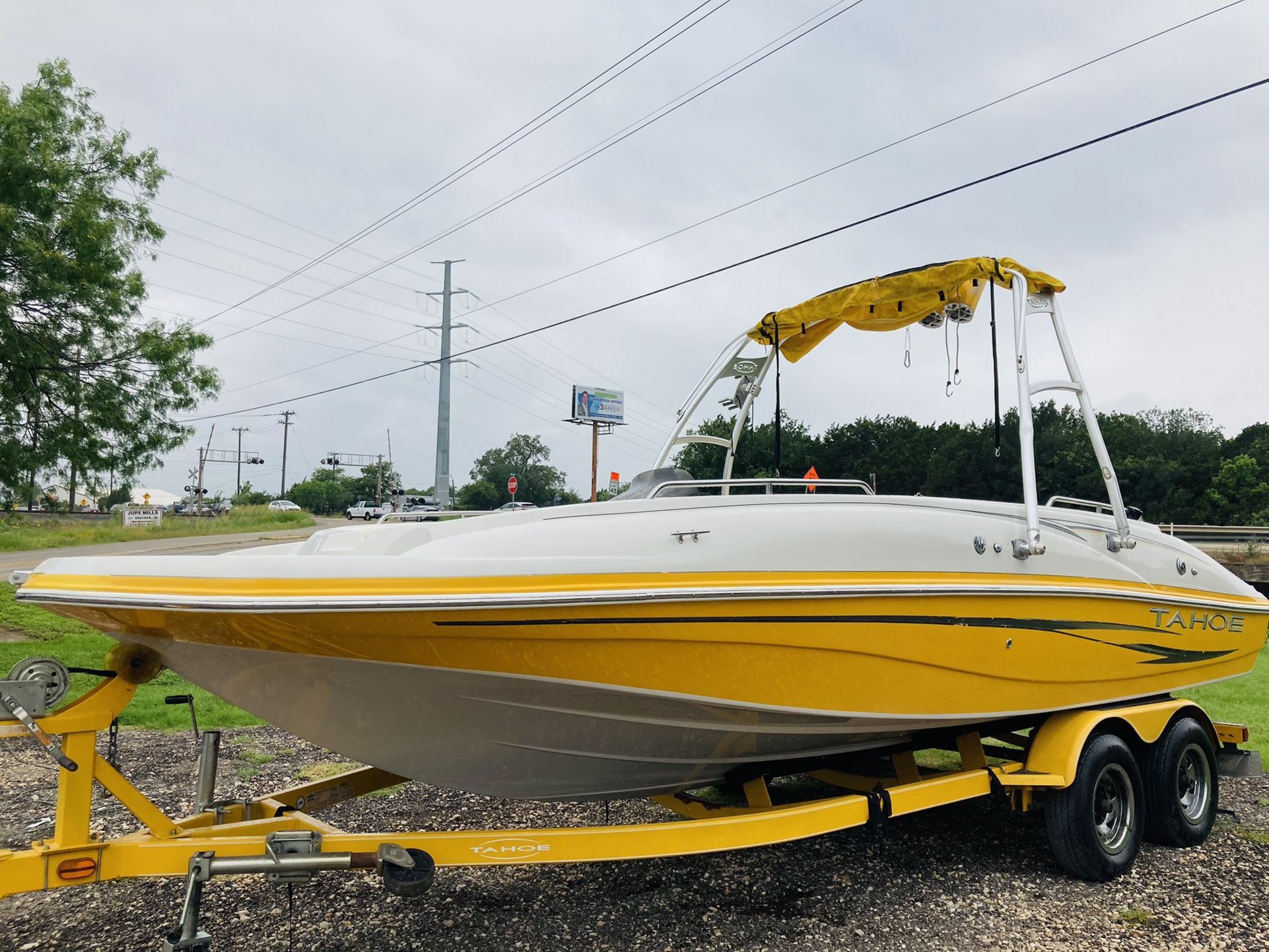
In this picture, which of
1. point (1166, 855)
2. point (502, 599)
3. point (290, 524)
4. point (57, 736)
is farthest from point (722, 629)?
point (290, 524)

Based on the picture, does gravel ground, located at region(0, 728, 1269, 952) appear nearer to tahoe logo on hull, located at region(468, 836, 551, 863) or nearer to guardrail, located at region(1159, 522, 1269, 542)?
tahoe logo on hull, located at region(468, 836, 551, 863)

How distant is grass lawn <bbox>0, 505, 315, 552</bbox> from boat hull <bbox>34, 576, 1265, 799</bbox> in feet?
46.4

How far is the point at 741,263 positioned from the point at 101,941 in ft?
39.1

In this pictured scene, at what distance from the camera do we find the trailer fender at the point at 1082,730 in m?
4.24

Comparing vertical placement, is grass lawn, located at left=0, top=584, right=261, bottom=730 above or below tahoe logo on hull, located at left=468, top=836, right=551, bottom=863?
below

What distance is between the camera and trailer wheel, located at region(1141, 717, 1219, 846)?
4746 millimetres

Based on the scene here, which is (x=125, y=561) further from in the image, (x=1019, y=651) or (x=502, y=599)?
(x=1019, y=651)

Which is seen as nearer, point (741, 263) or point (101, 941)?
point (101, 941)

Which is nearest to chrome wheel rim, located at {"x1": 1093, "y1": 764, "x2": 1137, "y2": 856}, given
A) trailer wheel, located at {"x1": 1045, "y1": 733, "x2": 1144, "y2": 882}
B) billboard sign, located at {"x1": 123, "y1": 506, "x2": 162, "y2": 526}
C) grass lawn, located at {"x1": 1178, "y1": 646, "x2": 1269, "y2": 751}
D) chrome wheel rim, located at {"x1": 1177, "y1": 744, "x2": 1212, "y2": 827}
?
trailer wheel, located at {"x1": 1045, "y1": 733, "x2": 1144, "y2": 882}

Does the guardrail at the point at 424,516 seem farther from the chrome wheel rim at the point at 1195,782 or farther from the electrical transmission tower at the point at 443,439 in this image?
the electrical transmission tower at the point at 443,439

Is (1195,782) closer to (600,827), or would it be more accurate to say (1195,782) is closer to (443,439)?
(600,827)

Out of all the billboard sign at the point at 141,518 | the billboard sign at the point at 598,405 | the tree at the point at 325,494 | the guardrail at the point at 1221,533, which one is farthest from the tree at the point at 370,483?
the guardrail at the point at 1221,533

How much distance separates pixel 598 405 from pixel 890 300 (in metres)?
48.0

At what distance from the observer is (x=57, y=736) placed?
2.90 metres
